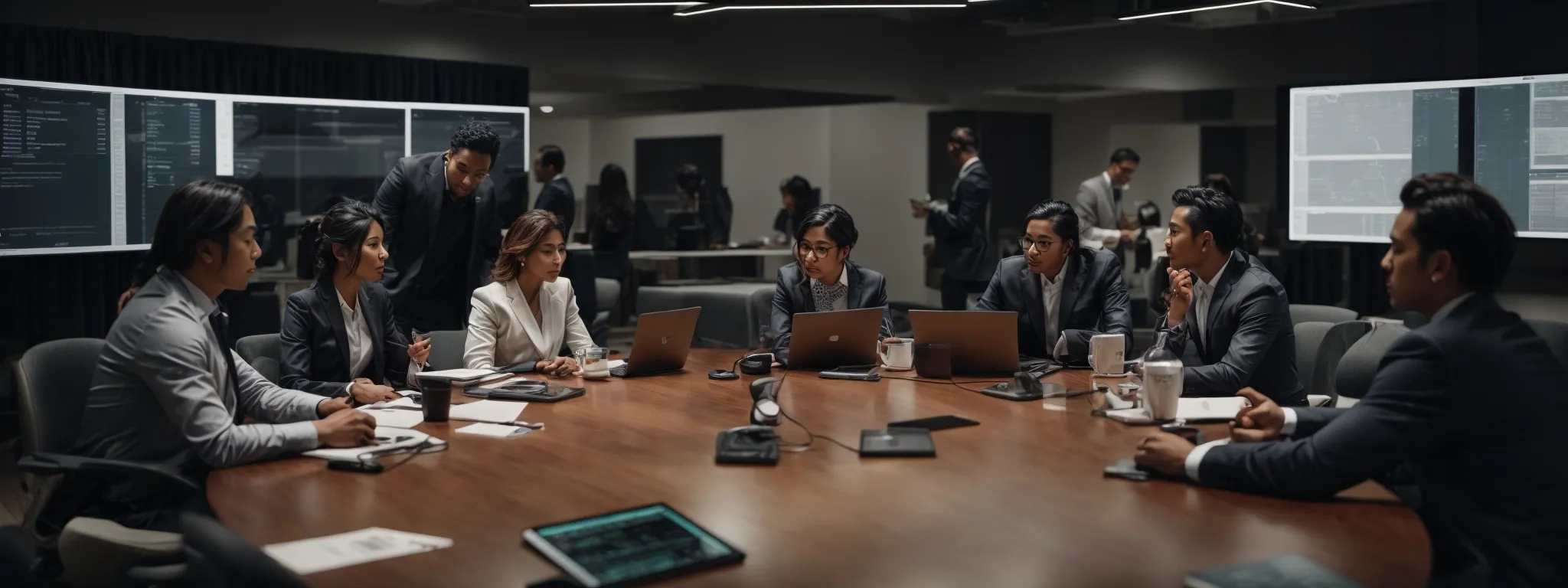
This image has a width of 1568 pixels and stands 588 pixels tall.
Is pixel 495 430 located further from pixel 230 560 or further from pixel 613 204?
pixel 613 204

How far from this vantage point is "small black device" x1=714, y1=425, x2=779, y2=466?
9.35 feet

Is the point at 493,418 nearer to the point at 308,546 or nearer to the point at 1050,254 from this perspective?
the point at 308,546

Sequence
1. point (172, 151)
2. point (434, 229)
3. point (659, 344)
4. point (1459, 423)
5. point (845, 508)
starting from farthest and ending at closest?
point (172, 151) < point (434, 229) < point (659, 344) < point (845, 508) < point (1459, 423)

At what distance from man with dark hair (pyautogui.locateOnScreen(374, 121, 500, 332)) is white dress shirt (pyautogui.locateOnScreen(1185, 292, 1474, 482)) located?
3.33m

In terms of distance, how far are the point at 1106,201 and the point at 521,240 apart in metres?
5.49

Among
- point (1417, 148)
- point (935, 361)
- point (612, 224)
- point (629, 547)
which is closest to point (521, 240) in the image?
point (935, 361)

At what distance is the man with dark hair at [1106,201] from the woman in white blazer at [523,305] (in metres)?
5.18

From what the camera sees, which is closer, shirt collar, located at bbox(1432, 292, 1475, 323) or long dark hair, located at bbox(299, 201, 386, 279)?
shirt collar, located at bbox(1432, 292, 1475, 323)

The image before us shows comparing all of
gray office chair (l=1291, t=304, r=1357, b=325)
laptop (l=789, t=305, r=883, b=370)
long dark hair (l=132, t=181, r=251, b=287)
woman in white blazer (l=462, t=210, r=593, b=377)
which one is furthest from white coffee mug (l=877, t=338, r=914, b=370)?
long dark hair (l=132, t=181, r=251, b=287)

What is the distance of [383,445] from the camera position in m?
2.95

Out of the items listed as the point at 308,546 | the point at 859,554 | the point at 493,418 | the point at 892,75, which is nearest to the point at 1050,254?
the point at 493,418

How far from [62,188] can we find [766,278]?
5.80 metres

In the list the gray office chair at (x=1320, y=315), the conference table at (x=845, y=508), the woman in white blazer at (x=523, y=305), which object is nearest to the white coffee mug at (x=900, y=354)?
the conference table at (x=845, y=508)

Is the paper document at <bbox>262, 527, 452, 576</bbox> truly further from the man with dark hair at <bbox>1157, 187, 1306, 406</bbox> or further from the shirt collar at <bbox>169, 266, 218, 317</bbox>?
the man with dark hair at <bbox>1157, 187, 1306, 406</bbox>
